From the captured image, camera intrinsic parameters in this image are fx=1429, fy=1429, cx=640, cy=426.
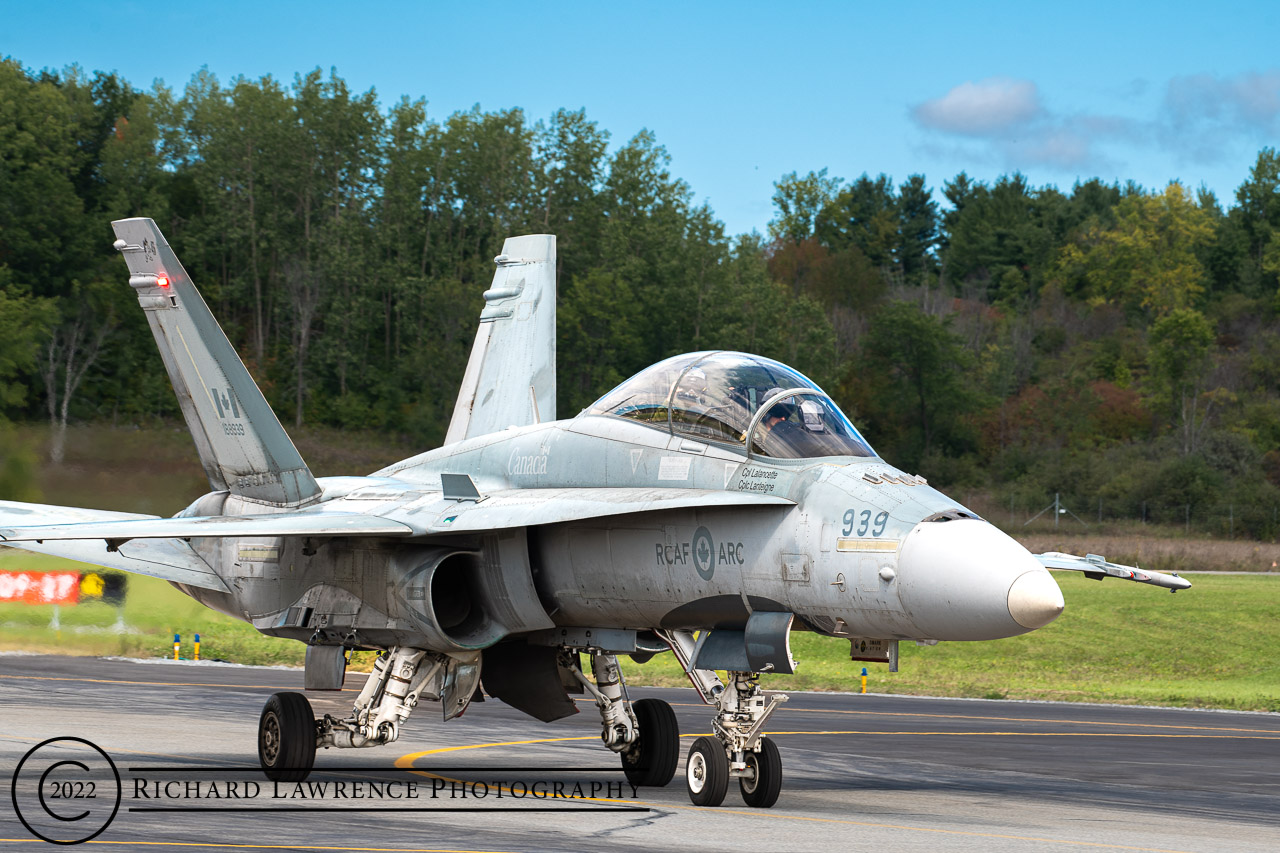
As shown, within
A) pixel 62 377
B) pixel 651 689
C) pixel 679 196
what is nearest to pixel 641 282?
pixel 679 196

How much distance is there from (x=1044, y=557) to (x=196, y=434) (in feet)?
26.7

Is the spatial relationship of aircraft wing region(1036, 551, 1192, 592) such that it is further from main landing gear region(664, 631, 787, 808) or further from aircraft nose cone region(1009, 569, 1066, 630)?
main landing gear region(664, 631, 787, 808)

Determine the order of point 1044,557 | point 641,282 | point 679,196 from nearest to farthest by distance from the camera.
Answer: point 1044,557
point 641,282
point 679,196

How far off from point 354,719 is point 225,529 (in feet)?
6.47

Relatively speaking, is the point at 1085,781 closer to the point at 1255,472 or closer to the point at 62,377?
the point at 62,377

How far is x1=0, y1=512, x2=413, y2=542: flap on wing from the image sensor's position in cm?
1103

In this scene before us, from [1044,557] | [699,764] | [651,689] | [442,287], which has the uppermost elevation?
[442,287]

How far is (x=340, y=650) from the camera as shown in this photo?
12.6 metres

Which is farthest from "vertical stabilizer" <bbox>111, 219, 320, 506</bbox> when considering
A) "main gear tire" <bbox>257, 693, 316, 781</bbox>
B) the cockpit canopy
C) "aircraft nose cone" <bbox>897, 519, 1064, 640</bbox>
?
"aircraft nose cone" <bbox>897, 519, 1064, 640</bbox>

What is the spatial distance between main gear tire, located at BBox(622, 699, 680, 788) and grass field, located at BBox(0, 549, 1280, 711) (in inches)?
448

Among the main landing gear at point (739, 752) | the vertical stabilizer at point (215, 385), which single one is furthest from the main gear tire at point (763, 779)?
the vertical stabilizer at point (215, 385)

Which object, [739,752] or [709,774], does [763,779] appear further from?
[709,774]

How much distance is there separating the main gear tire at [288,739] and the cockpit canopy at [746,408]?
3868mm

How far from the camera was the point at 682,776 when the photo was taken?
45.0 ft
